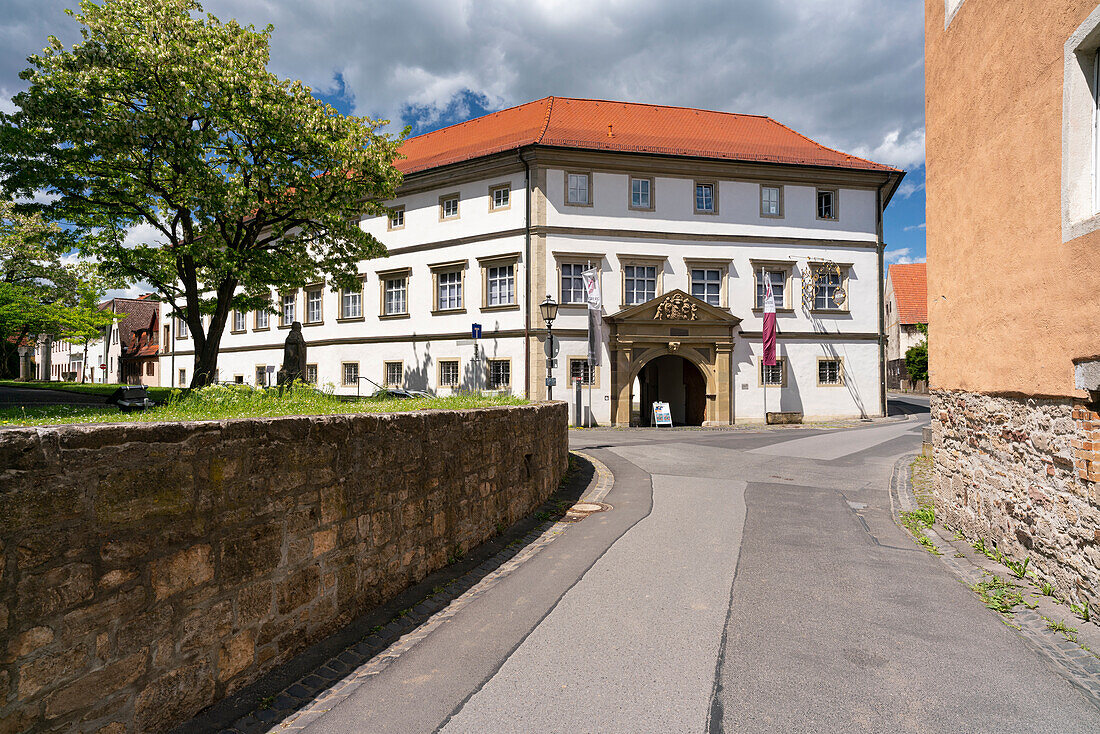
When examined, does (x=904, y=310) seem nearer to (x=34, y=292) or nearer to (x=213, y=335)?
(x=213, y=335)

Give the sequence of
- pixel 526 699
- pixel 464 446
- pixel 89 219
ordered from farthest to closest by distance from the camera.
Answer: pixel 89 219 < pixel 464 446 < pixel 526 699

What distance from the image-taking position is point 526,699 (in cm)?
360

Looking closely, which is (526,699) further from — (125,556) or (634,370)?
(634,370)

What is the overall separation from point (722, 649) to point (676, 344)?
22320 mm

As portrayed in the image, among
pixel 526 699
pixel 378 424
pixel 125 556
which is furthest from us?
pixel 378 424

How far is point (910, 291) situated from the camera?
183 feet

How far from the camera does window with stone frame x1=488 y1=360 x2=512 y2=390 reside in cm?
2611

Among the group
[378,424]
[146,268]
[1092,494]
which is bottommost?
[1092,494]

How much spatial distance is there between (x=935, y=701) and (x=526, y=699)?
7.71 ft

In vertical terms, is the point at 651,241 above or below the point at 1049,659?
above

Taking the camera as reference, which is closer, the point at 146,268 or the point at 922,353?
the point at 146,268

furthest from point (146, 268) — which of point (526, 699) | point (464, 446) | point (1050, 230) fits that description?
point (1050, 230)

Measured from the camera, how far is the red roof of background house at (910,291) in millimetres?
54656

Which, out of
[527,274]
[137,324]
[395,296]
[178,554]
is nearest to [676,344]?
[527,274]
